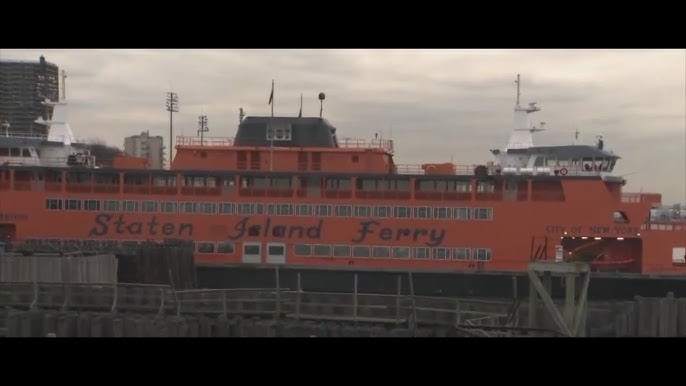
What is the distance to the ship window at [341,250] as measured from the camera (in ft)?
86.1

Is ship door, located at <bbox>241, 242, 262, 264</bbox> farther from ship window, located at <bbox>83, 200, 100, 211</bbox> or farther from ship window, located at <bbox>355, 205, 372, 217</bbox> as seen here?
ship window, located at <bbox>83, 200, 100, 211</bbox>

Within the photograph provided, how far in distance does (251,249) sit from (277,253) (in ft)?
3.43

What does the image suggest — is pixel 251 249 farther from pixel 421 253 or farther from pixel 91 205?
pixel 91 205

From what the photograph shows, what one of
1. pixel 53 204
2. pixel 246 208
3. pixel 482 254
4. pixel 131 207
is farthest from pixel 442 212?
pixel 53 204

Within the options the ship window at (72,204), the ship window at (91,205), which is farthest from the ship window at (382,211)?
the ship window at (72,204)

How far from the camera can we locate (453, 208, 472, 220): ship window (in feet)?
85.8

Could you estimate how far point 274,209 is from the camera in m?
26.8

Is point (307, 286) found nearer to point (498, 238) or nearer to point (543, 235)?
point (498, 238)

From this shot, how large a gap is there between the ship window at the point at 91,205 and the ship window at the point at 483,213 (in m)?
15.3

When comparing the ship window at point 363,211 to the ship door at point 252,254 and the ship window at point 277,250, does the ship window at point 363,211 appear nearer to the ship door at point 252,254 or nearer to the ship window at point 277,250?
the ship window at point 277,250

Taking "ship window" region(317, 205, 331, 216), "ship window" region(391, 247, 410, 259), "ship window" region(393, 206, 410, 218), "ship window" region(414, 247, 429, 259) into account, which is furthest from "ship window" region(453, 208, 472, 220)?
"ship window" region(317, 205, 331, 216)

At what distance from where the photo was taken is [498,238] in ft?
85.0
